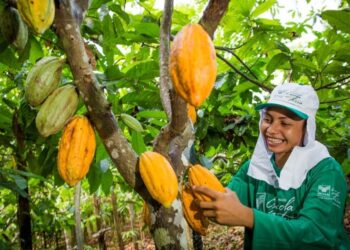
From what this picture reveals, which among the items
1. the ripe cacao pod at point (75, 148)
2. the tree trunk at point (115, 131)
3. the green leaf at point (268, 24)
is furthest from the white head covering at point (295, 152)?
the ripe cacao pod at point (75, 148)

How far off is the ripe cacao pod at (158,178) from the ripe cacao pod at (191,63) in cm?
18

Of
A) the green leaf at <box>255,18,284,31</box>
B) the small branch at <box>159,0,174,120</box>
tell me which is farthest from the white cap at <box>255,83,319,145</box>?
the small branch at <box>159,0,174,120</box>

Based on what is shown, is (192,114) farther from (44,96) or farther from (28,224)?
(28,224)

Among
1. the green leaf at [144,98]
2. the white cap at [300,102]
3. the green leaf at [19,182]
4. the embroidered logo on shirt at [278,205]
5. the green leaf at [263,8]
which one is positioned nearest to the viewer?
the green leaf at [19,182]

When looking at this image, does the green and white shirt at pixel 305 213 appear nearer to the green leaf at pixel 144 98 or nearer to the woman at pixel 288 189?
the woman at pixel 288 189

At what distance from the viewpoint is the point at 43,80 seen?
39.1 inches

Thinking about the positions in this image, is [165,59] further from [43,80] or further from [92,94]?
→ [43,80]

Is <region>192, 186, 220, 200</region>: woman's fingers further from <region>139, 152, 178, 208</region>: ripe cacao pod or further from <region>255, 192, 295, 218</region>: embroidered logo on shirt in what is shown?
<region>255, 192, 295, 218</region>: embroidered logo on shirt

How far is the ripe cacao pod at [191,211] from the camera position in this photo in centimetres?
102

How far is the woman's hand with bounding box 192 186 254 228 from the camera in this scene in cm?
102

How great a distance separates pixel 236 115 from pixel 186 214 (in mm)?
1971

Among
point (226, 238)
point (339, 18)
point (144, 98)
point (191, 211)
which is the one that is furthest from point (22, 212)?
point (226, 238)

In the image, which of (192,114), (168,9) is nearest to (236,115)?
(192,114)

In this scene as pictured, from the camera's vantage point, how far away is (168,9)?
2.83 ft
